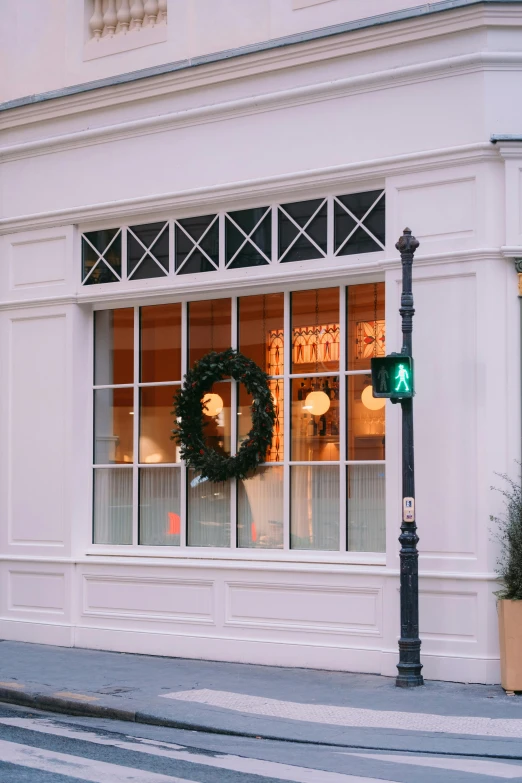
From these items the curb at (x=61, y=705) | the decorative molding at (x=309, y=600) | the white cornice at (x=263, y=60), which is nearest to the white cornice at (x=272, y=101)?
the white cornice at (x=263, y=60)

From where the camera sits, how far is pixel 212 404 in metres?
13.1

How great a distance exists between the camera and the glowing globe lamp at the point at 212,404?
13094 mm

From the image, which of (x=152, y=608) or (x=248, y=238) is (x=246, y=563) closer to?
(x=152, y=608)

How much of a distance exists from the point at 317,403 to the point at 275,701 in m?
3.49

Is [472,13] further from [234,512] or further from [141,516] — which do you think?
[141,516]

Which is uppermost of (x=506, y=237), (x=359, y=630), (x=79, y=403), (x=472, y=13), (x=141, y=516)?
(x=472, y=13)

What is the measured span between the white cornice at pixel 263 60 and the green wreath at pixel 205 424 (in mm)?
3076

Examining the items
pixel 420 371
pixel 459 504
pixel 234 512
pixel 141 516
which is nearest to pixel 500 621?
pixel 459 504

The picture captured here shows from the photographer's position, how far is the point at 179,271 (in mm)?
13188

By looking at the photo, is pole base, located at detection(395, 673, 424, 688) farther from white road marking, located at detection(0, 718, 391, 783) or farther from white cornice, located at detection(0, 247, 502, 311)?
white cornice, located at detection(0, 247, 502, 311)

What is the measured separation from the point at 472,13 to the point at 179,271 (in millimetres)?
4272

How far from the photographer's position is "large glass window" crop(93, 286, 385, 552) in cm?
1213

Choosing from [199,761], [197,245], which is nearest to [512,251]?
[197,245]

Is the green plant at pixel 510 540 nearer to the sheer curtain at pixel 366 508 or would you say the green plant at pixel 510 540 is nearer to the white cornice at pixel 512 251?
the sheer curtain at pixel 366 508
